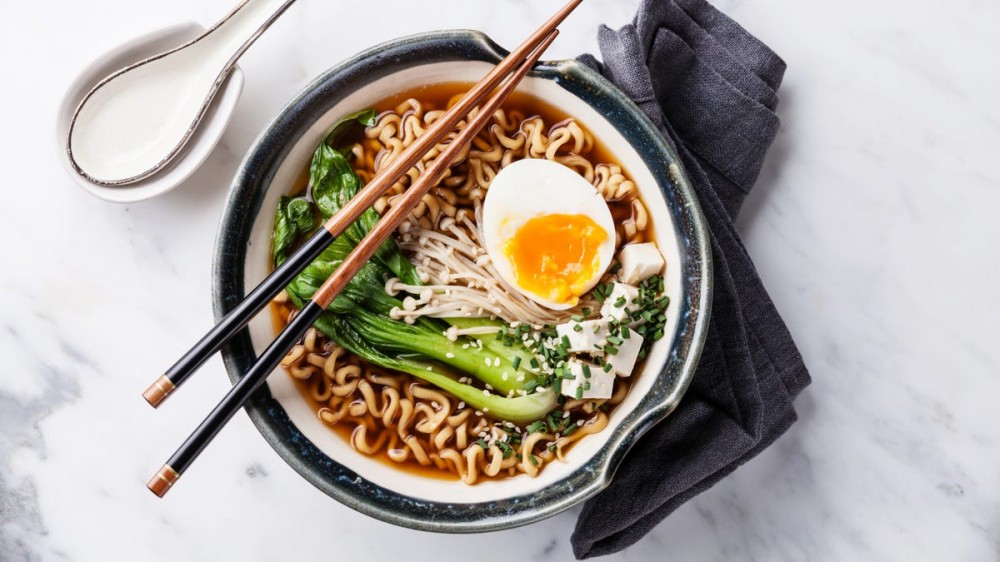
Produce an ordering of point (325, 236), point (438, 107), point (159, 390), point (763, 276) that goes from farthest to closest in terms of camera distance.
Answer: point (763, 276), point (438, 107), point (325, 236), point (159, 390)

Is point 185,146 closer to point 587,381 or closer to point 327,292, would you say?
point 327,292

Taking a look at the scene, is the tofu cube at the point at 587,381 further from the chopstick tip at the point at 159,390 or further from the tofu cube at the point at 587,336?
the chopstick tip at the point at 159,390

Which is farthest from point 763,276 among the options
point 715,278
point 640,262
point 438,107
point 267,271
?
point 267,271

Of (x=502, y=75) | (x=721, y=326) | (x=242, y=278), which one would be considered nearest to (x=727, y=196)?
(x=721, y=326)

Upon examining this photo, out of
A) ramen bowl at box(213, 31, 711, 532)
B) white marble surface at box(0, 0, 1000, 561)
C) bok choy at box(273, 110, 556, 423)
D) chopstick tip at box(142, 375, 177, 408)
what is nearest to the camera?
chopstick tip at box(142, 375, 177, 408)

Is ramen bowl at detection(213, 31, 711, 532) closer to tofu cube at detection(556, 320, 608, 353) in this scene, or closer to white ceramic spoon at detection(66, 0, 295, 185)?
tofu cube at detection(556, 320, 608, 353)

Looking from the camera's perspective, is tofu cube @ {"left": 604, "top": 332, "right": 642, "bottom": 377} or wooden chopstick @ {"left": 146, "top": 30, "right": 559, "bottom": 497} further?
tofu cube @ {"left": 604, "top": 332, "right": 642, "bottom": 377}

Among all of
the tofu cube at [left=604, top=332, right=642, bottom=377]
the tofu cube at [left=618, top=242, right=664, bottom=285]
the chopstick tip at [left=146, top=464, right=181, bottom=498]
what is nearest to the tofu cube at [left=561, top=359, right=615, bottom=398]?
the tofu cube at [left=604, top=332, right=642, bottom=377]
